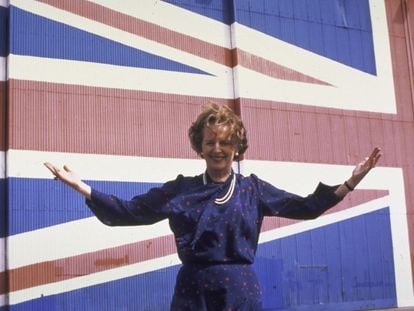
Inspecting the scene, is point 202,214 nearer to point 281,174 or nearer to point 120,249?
point 120,249

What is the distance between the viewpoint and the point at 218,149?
124 inches

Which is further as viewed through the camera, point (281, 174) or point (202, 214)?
point (281, 174)

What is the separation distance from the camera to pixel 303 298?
804 cm

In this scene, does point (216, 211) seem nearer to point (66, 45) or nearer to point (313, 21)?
point (66, 45)

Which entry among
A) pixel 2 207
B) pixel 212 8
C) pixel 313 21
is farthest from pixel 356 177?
pixel 313 21

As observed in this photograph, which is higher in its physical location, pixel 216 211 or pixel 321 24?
pixel 321 24

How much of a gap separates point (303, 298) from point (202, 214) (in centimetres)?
526

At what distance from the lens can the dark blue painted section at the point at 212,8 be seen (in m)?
8.08

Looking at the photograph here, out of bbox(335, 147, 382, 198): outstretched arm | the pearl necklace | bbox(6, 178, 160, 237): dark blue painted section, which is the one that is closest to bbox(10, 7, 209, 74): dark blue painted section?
bbox(6, 178, 160, 237): dark blue painted section

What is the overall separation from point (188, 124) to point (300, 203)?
473 centimetres

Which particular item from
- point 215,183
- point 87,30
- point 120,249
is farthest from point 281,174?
point 215,183

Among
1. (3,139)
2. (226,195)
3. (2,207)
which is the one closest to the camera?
(226,195)

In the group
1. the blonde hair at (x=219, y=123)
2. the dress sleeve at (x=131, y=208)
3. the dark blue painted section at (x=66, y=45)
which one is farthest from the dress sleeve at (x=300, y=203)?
the dark blue painted section at (x=66, y=45)

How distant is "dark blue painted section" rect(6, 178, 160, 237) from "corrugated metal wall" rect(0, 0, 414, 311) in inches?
0.4
